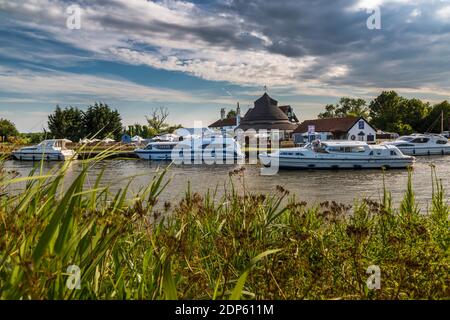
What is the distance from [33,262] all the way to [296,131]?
70973mm

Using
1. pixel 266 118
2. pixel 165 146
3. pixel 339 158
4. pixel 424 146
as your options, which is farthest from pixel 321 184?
pixel 266 118

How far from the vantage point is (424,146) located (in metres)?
45.0

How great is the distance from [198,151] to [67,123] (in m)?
29.7

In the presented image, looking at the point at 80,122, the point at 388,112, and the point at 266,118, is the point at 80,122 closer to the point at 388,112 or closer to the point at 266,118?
the point at 266,118

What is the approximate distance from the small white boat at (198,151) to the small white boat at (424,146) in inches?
755

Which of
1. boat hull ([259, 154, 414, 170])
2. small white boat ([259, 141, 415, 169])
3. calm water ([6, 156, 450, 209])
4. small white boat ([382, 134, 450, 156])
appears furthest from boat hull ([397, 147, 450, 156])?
calm water ([6, 156, 450, 209])

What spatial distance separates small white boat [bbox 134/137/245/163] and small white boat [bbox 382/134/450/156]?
1918 centimetres

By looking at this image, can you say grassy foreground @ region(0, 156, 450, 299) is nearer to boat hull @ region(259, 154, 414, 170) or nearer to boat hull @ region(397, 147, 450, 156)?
boat hull @ region(259, 154, 414, 170)

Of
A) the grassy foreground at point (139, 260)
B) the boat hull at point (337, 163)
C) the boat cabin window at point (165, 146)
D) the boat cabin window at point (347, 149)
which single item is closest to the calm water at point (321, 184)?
the boat hull at point (337, 163)

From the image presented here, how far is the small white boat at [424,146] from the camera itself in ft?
147

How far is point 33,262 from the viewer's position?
1.70 m

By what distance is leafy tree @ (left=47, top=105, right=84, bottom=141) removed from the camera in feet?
194
